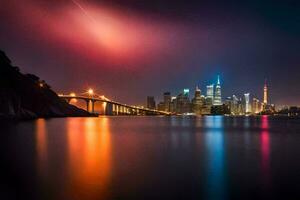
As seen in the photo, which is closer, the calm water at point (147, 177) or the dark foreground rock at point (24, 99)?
the calm water at point (147, 177)

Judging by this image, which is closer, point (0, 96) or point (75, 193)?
point (75, 193)

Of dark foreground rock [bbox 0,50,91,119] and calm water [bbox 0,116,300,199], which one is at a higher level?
dark foreground rock [bbox 0,50,91,119]

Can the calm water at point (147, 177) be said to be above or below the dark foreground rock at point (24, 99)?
below

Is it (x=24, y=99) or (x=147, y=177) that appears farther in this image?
(x=24, y=99)

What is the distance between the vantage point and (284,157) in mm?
27906

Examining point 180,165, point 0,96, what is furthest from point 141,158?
point 0,96

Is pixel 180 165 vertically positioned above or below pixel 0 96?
below

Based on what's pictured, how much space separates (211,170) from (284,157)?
9.11 m

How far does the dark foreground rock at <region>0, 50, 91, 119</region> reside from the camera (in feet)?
299

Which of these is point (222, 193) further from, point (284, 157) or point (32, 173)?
point (284, 157)

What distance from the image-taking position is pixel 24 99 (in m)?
119

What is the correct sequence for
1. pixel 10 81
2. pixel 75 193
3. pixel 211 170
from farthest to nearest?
pixel 10 81
pixel 211 170
pixel 75 193

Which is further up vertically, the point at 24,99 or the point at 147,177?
the point at 24,99

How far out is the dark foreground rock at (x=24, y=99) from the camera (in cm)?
9127
